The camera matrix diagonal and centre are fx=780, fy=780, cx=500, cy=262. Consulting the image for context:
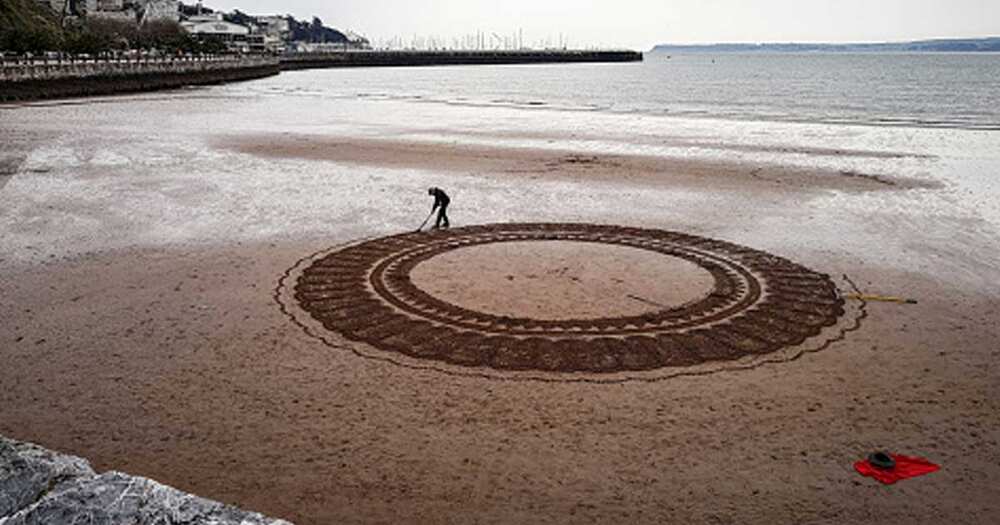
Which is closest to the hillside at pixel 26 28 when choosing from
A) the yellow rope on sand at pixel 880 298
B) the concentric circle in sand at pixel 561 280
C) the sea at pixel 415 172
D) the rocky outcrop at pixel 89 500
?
the sea at pixel 415 172

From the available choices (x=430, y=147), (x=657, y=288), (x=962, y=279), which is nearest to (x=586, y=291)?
(x=657, y=288)

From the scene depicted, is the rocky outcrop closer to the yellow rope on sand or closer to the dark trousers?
the yellow rope on sand

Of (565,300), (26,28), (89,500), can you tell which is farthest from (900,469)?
(26,28)

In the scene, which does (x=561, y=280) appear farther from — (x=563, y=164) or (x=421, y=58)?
(x=421, y=58)

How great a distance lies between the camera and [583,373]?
8.15 meters

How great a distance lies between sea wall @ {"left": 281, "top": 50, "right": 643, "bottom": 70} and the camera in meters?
137

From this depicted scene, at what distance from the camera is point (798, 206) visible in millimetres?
18328

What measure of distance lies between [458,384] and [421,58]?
549 ft

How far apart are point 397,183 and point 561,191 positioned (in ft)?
14.3

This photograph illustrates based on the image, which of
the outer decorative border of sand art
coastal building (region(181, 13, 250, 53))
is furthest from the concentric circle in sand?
coastal building (region(181, 13, 250, 53))

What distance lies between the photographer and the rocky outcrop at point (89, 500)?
293 cm

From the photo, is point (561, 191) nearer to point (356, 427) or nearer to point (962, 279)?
point (962, 279)

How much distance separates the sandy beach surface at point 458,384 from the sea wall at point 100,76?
3088 cm

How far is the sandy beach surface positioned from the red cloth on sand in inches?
4.0
